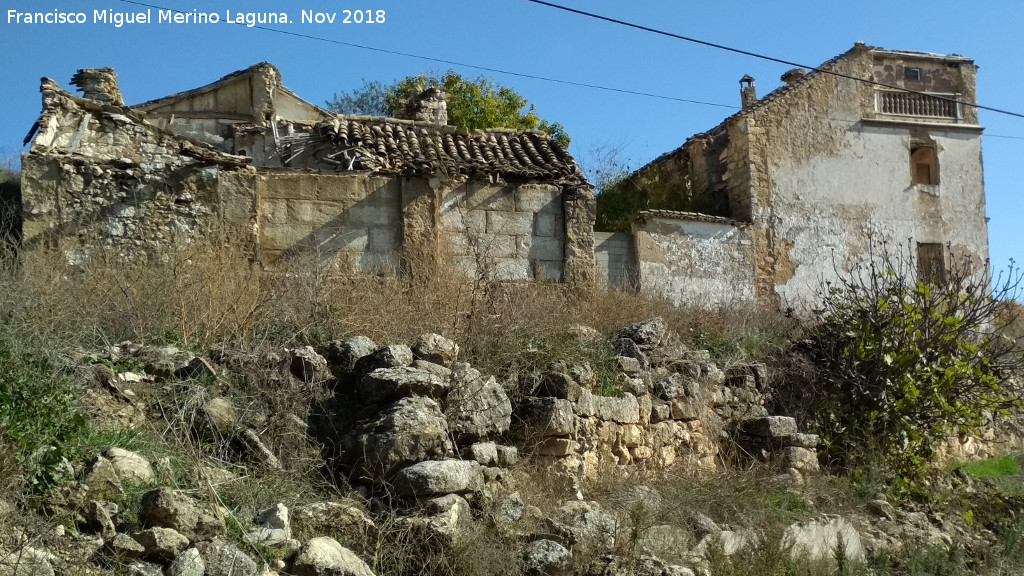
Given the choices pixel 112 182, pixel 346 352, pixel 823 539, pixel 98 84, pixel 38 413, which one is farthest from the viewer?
pixel 98 84

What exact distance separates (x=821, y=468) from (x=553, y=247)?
533cm

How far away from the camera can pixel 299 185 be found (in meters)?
13.1

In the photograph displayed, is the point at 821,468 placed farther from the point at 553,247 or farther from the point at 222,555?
the point at 222,555

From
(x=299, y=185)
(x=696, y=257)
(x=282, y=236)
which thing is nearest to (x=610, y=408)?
(x=282, y=236)

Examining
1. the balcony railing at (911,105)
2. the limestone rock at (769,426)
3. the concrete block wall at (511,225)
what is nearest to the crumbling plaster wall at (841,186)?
the balcony railing at (911,105)

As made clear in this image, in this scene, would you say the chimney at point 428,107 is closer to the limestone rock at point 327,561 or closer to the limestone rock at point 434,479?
the limestone rock at point 434,479

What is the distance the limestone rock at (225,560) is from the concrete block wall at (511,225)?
345 inches

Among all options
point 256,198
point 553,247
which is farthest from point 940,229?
point 256,198

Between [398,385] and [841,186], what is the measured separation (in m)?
16.9

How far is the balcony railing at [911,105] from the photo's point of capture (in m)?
22.0

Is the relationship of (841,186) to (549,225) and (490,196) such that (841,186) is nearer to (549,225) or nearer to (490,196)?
(549,225)

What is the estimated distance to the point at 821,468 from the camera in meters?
9.94

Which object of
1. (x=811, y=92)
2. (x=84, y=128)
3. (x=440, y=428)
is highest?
(x=811, y=92)

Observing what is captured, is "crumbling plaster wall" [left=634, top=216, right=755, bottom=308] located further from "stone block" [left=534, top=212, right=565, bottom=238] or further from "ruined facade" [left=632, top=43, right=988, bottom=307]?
"stone block" [left=534, top=212, right=565, bottom=238]
